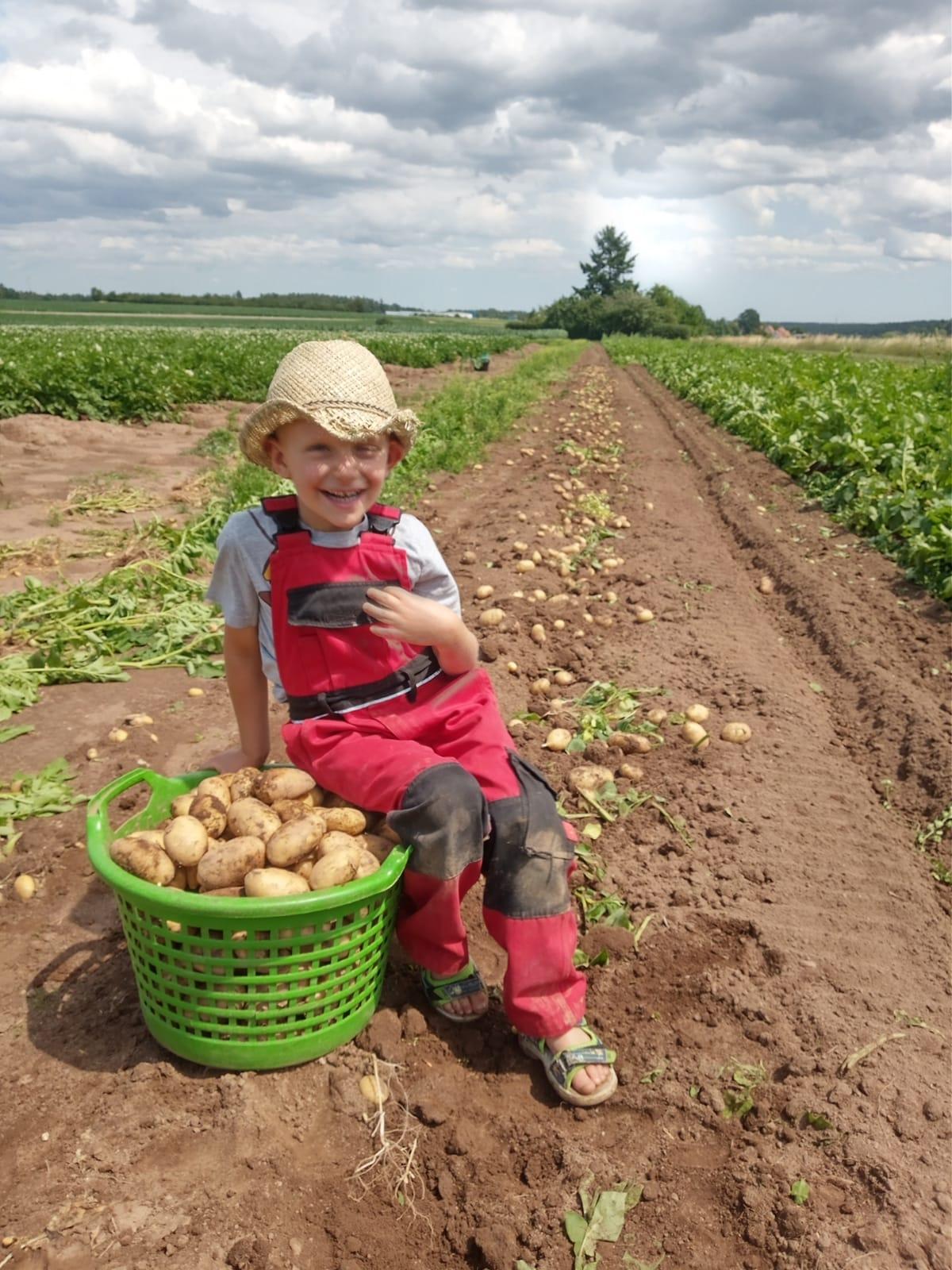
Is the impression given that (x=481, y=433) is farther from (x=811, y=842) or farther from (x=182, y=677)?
(x=811, y=842)

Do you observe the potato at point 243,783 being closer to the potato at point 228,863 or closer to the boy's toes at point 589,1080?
the potato at point 228,863

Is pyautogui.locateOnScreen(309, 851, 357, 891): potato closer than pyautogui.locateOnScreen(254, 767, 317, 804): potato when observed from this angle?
Yes

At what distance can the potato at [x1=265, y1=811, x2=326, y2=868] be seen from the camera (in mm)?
2166

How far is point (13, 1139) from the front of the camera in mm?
A: 2049

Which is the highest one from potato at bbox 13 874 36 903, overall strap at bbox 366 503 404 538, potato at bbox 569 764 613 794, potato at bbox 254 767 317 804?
overall strap at bbox 366 503 404 538

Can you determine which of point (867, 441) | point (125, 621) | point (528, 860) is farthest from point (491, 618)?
point (867, 441)

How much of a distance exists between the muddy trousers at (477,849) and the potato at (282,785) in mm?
47

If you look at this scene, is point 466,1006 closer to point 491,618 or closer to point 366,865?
point 366,865

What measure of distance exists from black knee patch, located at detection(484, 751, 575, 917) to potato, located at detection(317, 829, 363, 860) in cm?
37

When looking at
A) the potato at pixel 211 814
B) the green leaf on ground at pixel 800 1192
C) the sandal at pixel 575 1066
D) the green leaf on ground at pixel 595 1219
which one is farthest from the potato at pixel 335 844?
the green leaf on ground at pixel 800 1192

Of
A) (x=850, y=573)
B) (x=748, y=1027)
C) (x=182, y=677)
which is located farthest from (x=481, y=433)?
(x=748, y=1027)

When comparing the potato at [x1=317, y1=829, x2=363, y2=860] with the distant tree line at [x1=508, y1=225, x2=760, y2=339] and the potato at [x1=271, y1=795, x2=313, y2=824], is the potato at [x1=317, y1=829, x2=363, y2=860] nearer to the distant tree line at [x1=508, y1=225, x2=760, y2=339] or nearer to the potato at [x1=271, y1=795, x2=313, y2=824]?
the potato at [x1=271, y1=795, x2=313, y2=824]

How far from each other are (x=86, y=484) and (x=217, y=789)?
742 cm

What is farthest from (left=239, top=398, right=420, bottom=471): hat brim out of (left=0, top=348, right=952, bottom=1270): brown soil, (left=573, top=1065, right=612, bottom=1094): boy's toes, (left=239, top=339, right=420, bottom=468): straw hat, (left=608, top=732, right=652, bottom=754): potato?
(left=608, top=732, right=652, bottom=754): potato
